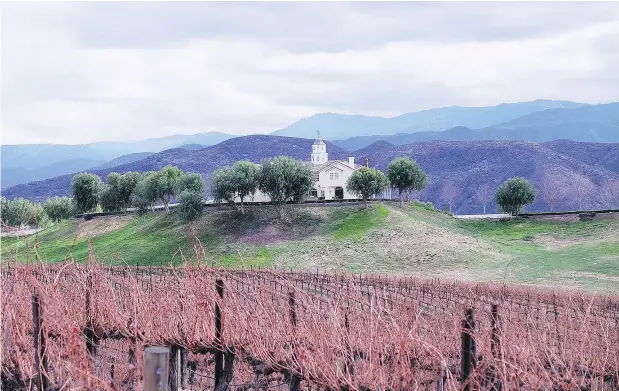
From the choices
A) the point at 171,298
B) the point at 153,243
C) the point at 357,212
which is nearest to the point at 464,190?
the point at 357,212

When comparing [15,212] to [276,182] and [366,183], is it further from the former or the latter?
[366,183]

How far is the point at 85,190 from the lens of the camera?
9288 cm

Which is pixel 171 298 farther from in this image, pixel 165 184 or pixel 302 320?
pixel 165 184

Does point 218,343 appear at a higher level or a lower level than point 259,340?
lower

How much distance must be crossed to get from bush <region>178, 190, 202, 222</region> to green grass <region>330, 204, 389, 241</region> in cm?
1406

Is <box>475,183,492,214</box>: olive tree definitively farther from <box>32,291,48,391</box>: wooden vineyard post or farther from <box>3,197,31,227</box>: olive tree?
<box>32,291,48,391</box>: wooden vineyard post

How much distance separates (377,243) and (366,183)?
462 inches

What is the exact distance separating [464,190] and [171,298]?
538 feet

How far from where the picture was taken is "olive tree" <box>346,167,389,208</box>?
74.0 m

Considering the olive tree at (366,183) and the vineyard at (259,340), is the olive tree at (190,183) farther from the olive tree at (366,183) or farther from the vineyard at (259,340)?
the vineyard at (259,340)

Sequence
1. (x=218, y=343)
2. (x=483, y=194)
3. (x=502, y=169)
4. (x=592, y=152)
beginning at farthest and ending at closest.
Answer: (x=592, y=152), (x=502, y=169), (x=483, y=194), (x=218, y=343)

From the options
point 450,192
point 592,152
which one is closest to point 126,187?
point 450,192

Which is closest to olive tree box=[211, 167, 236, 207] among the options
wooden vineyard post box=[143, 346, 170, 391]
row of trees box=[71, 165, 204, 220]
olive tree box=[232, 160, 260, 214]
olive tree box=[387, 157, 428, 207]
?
olive tree box=[232, 160, 260, 214]

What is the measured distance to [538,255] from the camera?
59.4 meters
